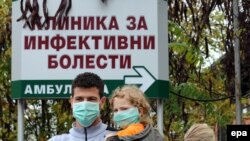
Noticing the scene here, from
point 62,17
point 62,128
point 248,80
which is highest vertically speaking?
point 62,17

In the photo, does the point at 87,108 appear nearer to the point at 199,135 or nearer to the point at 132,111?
Answer: the point at 132,111

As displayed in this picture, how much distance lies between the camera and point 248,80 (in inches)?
440

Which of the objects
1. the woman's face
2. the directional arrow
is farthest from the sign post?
the woman's face

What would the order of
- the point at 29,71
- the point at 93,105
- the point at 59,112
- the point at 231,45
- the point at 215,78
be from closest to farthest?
1. the point at 93,105
2. the point at 29,71
3. the point at 231,45
4. the point at 59,112
5. the point at 215,78

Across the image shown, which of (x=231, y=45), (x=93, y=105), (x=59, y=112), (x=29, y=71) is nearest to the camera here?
(x=93, y=105)

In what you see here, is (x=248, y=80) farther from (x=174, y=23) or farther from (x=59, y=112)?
(x=59, y=112)

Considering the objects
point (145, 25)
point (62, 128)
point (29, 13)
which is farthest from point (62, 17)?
point (62, 128)

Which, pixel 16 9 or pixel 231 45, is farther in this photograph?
pixel 231 45

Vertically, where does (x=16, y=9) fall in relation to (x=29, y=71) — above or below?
above

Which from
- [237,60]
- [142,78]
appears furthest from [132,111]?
[237,60]

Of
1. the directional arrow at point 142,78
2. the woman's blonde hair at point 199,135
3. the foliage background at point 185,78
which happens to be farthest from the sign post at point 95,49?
the woman's blonde hair at point 199,135

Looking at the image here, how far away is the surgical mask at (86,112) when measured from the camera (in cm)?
482

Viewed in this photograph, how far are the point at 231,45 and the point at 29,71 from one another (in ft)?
11.3

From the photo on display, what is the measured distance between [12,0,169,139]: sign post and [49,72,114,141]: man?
3.12 m
